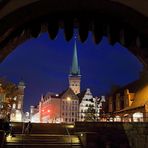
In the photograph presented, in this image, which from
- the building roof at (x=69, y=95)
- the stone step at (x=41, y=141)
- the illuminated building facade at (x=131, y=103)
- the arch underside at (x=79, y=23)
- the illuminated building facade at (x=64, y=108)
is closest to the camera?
the arch underside at (x=79, y=23)

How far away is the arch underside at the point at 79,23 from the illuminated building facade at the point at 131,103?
22.6 meters

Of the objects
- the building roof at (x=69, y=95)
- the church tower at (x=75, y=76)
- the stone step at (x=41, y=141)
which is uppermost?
the church tower at (x=75, y=76)

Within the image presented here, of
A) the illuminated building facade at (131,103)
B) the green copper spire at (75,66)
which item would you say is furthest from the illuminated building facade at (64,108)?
the green copper spire at (75,66)

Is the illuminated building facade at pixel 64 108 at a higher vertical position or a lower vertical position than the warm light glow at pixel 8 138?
higher

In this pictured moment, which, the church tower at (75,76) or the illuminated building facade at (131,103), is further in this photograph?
the church tower at (75,76)

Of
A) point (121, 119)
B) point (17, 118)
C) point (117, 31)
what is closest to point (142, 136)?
point (117, 31)

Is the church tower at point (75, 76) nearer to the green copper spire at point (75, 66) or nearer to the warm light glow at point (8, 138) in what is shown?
the green copper spire at point (75, 66)

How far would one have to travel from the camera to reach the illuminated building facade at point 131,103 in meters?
27.5

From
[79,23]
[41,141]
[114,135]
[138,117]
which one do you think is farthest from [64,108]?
[79,23]

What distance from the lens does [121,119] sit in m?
32.7

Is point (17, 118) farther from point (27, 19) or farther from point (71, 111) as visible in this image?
point (27, 19)

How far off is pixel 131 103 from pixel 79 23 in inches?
1196

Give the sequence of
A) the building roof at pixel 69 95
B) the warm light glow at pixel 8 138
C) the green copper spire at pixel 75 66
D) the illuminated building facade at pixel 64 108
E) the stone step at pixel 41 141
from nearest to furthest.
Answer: the stone step at pixel 41 141 < the warm light glow at pixel 8 138 < the illuminated building facade at pixel 64 108 < the building roof at pixel 69 95 < the green copper spire at pixel 75 66

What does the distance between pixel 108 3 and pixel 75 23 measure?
332 millimetres
